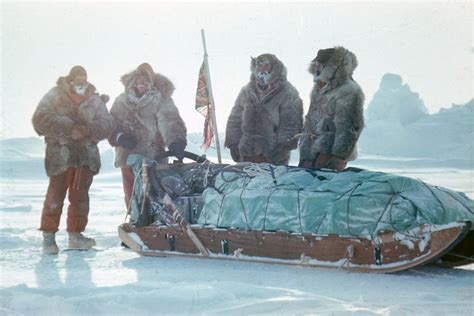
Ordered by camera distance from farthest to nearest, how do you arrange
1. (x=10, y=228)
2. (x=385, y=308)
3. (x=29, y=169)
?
(x=29, y=169) < (x=10, y=228) < (x=385, y=308)

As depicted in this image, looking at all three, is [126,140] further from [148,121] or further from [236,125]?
[236,125]

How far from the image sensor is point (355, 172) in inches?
175

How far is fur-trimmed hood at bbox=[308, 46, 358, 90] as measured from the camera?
5297mm

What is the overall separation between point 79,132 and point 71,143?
114 mm

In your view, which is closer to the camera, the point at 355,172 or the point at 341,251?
the point at 341,251

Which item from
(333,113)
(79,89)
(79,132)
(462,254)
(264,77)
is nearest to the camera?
(462,254)

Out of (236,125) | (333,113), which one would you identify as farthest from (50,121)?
(333,113)

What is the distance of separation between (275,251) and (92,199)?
6464 mm

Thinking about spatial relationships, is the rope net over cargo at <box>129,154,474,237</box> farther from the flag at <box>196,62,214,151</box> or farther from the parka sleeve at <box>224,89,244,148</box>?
the flag at <box>196,62,214,151</box>

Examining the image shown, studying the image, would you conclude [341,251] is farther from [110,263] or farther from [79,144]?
[79,144]

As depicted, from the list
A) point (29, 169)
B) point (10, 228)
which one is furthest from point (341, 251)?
point (29, 169)

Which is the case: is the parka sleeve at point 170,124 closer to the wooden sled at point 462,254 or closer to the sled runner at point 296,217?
the sled runner at point 296,217

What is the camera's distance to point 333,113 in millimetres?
5234

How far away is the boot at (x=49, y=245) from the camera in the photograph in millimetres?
5422
